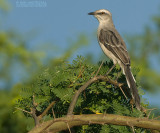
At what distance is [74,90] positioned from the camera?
3180 mm

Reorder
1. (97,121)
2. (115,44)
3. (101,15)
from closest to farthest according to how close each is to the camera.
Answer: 1. (97,121)
2. (115,44)
3. (101,15)

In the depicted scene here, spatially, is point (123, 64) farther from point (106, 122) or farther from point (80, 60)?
point (106, 122)

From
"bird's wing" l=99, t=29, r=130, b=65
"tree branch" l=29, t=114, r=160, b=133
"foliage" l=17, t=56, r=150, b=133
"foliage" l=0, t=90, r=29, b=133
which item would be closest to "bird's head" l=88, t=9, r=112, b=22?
"bird's wing" l=99, t=29, r=130, b=65

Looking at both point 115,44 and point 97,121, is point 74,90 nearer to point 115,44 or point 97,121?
point 97,121

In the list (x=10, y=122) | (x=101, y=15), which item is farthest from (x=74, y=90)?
(x=101, y=15)

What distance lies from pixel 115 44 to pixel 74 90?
2987mm

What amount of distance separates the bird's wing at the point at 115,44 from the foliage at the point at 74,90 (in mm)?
2103

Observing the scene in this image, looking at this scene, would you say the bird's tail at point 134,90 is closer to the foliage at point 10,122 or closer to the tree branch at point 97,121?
the tree branch at point 97,121

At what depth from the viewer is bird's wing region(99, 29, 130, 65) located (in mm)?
5500

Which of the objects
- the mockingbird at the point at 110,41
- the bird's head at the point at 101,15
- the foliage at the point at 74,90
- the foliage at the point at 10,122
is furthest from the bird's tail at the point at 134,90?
the bird's head at the point at 101,15

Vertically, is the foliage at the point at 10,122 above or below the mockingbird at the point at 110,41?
below

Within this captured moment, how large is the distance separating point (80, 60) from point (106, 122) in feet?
3.20

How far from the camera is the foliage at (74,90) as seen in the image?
122 inches

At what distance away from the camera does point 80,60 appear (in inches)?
135
